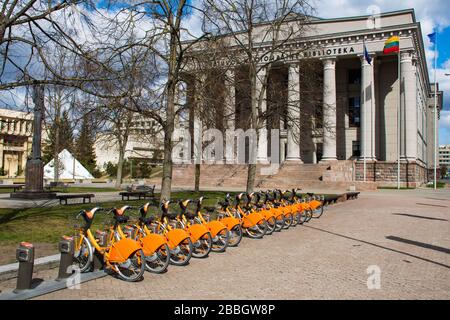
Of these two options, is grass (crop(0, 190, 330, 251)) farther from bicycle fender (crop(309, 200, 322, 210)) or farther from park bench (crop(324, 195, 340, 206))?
park bench (crop(324, 195, 340, 206))

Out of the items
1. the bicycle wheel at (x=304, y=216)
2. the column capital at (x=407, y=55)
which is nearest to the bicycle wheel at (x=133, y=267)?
the bicycle wheel at (x=304, y=216)

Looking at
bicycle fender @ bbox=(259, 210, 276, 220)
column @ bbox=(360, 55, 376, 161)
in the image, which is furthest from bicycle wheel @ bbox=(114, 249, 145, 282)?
column @ bbox=(360, 55, 376, 161)

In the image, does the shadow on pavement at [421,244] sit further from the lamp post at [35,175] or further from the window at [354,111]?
the window at [354,111]

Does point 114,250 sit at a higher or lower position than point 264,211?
lower

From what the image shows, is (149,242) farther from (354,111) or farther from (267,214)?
(354,111)

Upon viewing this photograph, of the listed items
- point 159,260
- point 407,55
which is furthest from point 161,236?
point 407,55

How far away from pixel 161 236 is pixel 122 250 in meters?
0.84

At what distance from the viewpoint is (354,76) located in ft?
183

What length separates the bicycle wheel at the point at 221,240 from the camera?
370 inches

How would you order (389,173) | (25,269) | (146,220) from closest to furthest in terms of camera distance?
1. (25,269)
2. (146,220)
3. (389,173)

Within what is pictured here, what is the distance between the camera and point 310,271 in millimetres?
7613

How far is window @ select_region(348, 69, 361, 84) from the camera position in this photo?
55206 mm

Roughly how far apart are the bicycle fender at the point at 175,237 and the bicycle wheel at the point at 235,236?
2307 mm
